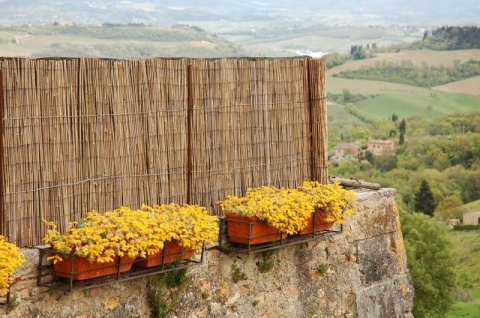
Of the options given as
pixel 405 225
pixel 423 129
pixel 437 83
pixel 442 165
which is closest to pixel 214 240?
pixel 405 225

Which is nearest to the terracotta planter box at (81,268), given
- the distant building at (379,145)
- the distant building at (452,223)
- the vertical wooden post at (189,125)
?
the vertical wooden post at (189,125)

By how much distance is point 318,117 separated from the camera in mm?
7797

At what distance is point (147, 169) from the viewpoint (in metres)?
6.59

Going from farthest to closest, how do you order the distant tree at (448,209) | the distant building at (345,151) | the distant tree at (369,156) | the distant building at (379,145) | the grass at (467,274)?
the distant building at (379,145), the distant building at (345,151), the distant tree at (369,156), the distant tree at (448,209), the grass at (467,274)

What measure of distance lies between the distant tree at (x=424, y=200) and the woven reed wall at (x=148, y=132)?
73.1m

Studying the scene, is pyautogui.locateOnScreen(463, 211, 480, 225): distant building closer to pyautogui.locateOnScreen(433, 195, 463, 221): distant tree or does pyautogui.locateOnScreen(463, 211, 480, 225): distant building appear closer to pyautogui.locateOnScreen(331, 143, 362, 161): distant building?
pyautogui.locateOnScreen(433, 195, 463, 221): distant tree

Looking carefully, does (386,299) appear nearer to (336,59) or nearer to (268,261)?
(268,261)

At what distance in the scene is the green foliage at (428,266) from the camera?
41812 millimetres

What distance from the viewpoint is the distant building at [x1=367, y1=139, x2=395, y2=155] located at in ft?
340

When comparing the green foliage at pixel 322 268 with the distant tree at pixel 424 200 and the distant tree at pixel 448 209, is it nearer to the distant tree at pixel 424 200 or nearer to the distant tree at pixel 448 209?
the distant tree at pixel 448 209

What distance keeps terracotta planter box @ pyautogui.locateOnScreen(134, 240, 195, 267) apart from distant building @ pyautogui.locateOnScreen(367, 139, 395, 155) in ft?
320

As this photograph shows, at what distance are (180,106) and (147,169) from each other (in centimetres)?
57

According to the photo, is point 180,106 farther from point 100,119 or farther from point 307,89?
point 307,89

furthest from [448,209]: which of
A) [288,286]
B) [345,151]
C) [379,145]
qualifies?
[288,286]
